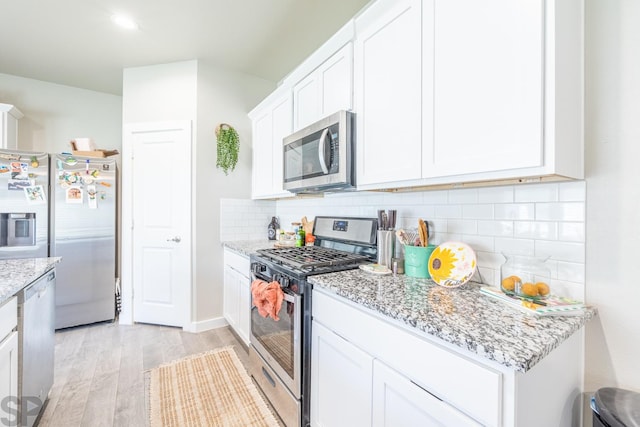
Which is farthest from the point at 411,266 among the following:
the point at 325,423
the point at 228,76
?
the point at 228,76

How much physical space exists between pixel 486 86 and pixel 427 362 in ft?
3.16

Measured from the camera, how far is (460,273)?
49.1 inches

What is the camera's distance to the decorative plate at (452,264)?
48.8 inches

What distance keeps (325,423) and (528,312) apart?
3.34 ft

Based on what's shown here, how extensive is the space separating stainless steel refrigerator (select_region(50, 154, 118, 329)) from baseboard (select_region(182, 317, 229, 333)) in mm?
941

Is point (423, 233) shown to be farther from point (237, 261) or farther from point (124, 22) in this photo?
point (124, 22)

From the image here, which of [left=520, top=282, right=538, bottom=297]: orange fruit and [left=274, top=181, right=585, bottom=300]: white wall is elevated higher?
[left=274, top=181, right=585, bottom=300]: white wall

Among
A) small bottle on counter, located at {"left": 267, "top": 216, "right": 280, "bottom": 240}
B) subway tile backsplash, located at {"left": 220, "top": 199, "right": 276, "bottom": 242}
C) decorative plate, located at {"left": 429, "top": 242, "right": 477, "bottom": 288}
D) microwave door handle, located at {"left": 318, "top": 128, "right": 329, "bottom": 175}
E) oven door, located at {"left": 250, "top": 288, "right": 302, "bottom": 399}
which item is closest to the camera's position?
decorative plate, located at {"left": 429, "top": 242, "right": 477, "bottom": 288}

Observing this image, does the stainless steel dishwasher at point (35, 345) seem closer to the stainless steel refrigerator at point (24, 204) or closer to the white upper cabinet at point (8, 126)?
the stainless steel refrigerator at point (24, 204)

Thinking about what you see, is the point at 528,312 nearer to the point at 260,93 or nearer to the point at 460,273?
the point at 460,273

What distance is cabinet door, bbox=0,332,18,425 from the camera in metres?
1.18

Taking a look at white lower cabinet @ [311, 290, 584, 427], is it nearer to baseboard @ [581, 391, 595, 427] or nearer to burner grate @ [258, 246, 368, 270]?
baseboard @ [581, 391, 595, 427]

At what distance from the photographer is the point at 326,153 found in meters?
1.72

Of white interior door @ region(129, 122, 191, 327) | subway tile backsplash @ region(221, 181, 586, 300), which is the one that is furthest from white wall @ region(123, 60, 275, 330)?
subway tile backsplash @ region(221, 181, 586, 300)
